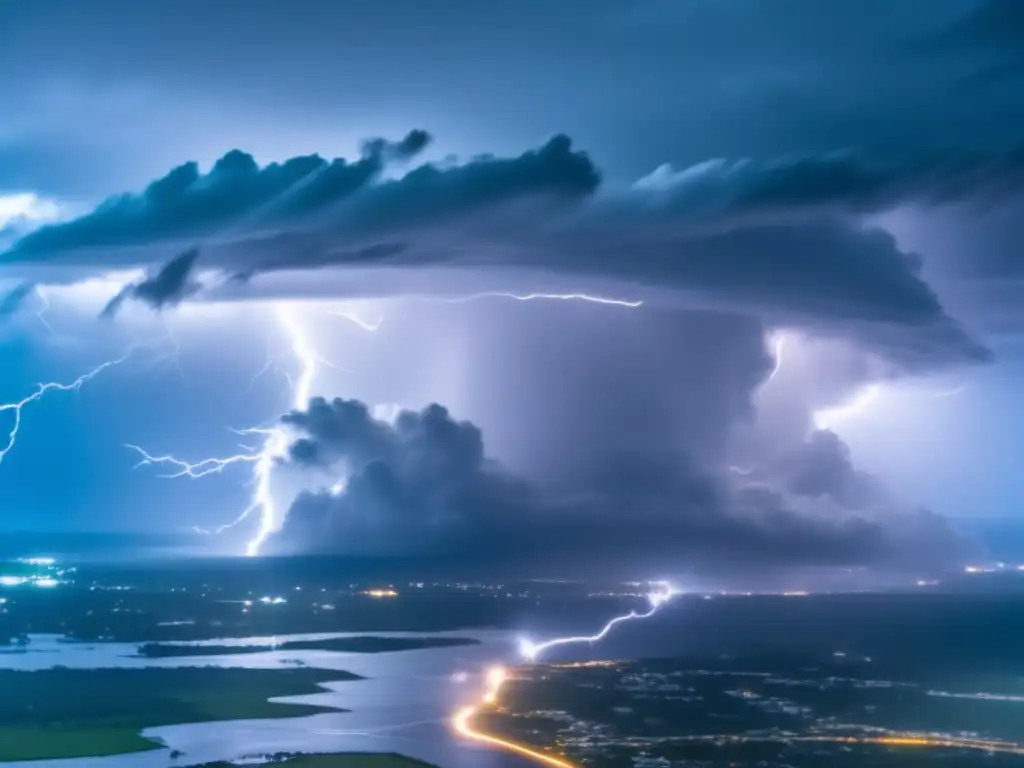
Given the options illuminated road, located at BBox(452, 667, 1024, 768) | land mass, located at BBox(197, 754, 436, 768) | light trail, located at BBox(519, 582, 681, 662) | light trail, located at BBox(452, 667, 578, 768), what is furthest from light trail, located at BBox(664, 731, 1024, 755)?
light trail, located at BBox(519, 582, 681, 662)

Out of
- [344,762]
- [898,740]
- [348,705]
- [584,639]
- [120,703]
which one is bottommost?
[898,740]

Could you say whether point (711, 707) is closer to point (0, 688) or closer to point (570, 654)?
point (570, 654)

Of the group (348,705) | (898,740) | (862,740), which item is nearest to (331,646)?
(348,705)

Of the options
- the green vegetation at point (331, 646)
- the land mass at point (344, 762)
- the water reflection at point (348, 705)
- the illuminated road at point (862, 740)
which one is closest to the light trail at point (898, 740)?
the illuminated road at point (862, 740)

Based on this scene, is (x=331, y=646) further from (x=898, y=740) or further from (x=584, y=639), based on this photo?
(x=898, y=740)

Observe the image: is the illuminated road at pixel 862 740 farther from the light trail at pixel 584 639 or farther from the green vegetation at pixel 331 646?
the green vegetation at pixel 331 646
